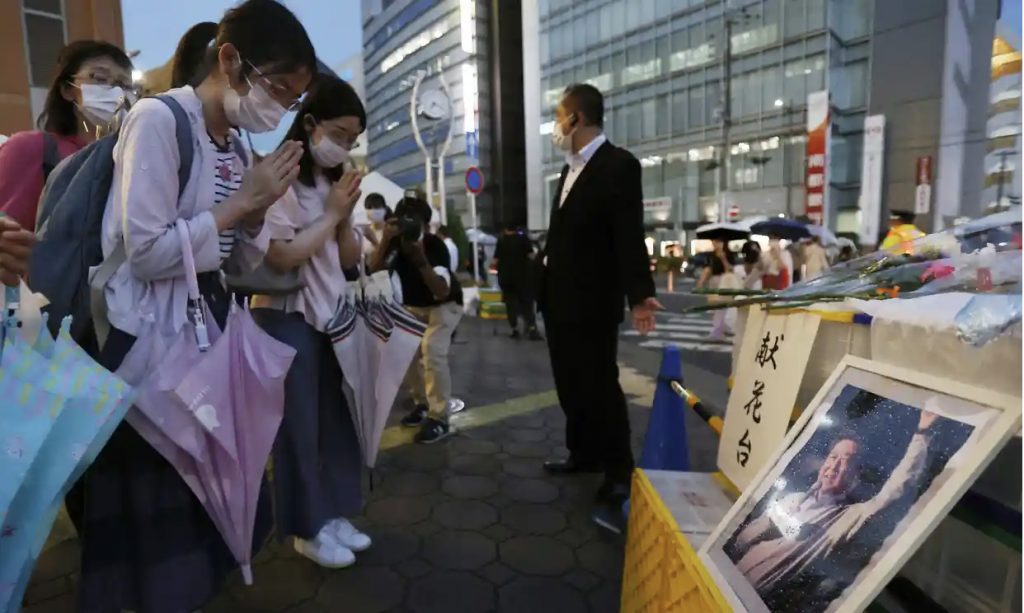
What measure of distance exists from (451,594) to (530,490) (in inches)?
37.8

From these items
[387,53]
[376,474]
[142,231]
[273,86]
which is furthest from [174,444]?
[387,53]

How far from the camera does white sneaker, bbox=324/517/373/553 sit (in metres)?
2.31

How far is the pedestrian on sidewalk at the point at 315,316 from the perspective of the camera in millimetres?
2039

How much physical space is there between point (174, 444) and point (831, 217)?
28.5 meters

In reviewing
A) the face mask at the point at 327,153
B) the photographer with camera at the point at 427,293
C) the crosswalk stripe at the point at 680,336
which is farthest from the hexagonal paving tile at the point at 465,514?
the crosswalk stripe at the point at 680,336

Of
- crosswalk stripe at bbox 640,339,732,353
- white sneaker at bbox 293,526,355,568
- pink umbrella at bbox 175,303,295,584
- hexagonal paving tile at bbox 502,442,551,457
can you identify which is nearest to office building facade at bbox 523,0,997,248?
crosswalk stripe at bbox 640,339,732,353

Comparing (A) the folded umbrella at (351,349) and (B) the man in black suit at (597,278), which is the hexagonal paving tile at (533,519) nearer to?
(B) the man in black suit at (597,278)

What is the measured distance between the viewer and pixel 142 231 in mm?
1354

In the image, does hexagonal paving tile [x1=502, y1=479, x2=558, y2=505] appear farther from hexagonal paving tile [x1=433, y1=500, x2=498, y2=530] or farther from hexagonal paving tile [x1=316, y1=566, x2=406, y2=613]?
hexagonal paving tile [x1=316, y1=566, x2=406, y2=613]

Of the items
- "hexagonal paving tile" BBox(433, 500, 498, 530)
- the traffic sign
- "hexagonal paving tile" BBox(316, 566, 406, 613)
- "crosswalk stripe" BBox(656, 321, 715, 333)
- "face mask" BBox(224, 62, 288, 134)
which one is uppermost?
the traffic sign

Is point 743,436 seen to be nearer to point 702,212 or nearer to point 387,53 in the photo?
point 702,212

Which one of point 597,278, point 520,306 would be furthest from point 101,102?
point 520,306

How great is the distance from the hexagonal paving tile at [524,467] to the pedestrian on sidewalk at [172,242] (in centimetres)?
175

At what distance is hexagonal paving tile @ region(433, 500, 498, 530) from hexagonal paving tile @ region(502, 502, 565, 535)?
0.07 metres
